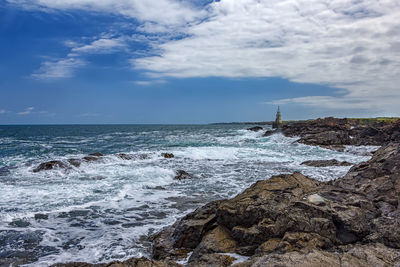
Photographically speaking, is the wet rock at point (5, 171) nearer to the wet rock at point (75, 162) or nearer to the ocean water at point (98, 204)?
the ocean water at point (98, 204)

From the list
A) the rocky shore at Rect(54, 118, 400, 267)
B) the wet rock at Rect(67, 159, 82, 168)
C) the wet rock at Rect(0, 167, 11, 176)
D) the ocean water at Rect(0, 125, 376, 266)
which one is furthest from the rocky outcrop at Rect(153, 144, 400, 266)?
the wet rock at Rect(0, 167, 11, 176)

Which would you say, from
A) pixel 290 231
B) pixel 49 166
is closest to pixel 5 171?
pixel 49 166

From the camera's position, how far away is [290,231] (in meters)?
5.14

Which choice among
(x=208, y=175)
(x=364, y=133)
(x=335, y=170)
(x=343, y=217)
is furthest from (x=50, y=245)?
(x=364, y=133)

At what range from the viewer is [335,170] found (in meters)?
15.4

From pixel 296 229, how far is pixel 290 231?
0.39 feet

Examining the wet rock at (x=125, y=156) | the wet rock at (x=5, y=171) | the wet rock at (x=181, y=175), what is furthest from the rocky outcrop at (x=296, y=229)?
the wet rock at (x=125, y=156)

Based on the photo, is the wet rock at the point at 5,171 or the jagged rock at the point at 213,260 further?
the wet rock at the point at 5,171

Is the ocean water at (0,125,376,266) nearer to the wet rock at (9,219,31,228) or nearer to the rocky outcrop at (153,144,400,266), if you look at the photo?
the wet rock at (9,219,31,228)

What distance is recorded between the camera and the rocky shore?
4219 mm

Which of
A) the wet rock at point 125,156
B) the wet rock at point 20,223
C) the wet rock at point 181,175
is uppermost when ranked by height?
A: the wet rock at point 125,156

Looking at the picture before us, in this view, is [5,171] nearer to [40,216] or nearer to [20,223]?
[40,216]

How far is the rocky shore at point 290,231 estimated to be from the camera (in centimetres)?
422

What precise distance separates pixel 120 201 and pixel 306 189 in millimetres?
6591
